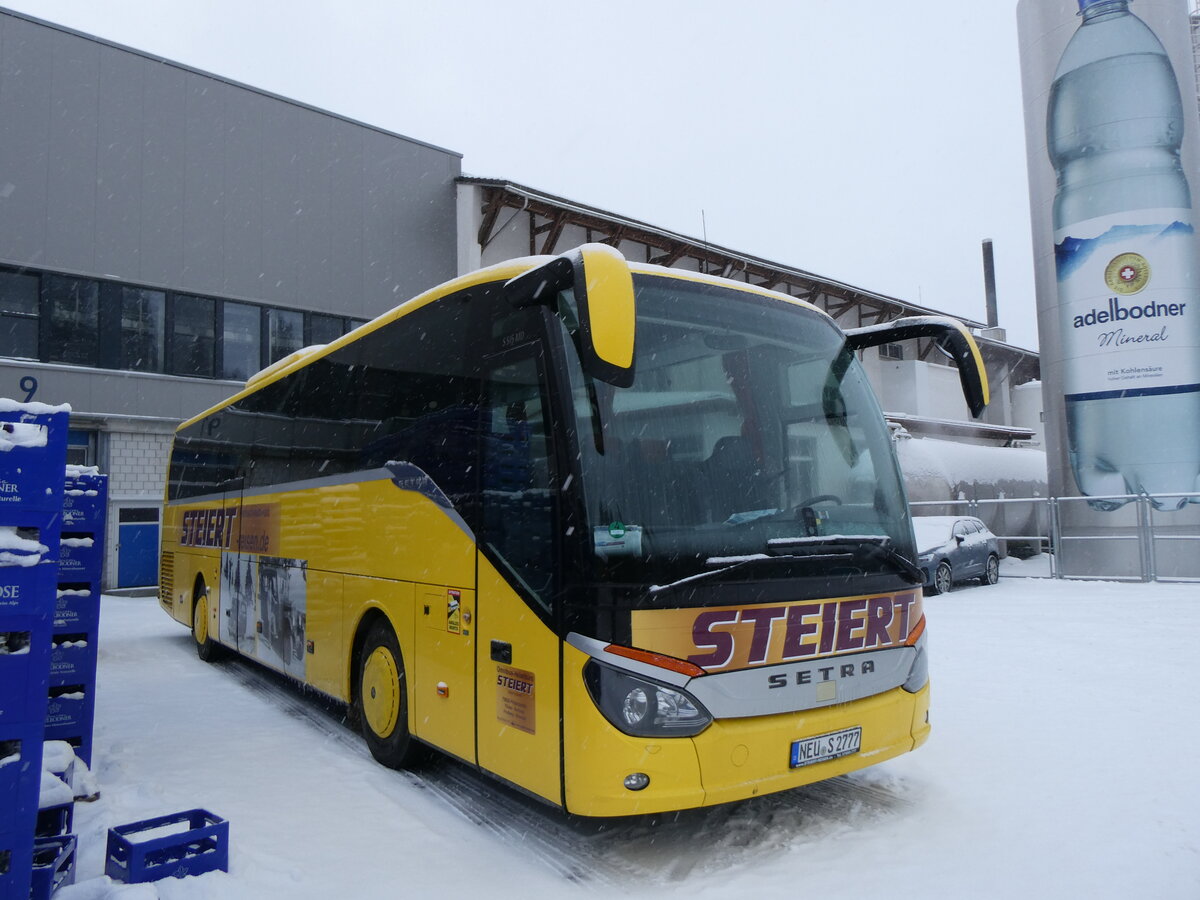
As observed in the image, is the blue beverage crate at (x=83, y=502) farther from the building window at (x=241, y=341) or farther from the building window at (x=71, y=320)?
the building window at (x=241, y=341)

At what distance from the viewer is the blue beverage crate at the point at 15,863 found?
3.20 m

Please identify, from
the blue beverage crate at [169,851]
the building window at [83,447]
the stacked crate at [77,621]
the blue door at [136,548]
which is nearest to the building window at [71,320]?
the building window at [83,447]

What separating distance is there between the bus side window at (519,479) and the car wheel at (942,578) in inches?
534

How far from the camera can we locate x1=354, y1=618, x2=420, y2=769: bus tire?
19.2ft

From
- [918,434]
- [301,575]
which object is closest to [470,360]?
[301,575]

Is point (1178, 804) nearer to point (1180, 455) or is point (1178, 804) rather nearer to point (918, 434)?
point (1180, 455)

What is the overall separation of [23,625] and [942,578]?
1598cm

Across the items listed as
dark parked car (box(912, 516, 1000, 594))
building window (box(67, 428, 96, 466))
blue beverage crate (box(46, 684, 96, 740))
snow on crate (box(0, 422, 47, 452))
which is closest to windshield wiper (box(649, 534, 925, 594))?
snow on crate (box(0, 422, 47, 452))

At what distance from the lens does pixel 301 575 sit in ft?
25.0

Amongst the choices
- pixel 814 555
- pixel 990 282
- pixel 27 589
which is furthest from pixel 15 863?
pixel 990 282

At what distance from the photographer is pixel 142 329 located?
757 inches

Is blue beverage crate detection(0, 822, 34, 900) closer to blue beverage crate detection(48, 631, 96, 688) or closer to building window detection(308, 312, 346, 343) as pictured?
blue beverage crate detection(48, 631, 96, 688)

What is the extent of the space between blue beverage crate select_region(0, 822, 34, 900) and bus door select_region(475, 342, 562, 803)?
2077 mm

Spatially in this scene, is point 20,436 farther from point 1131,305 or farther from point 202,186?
point 1131,305
